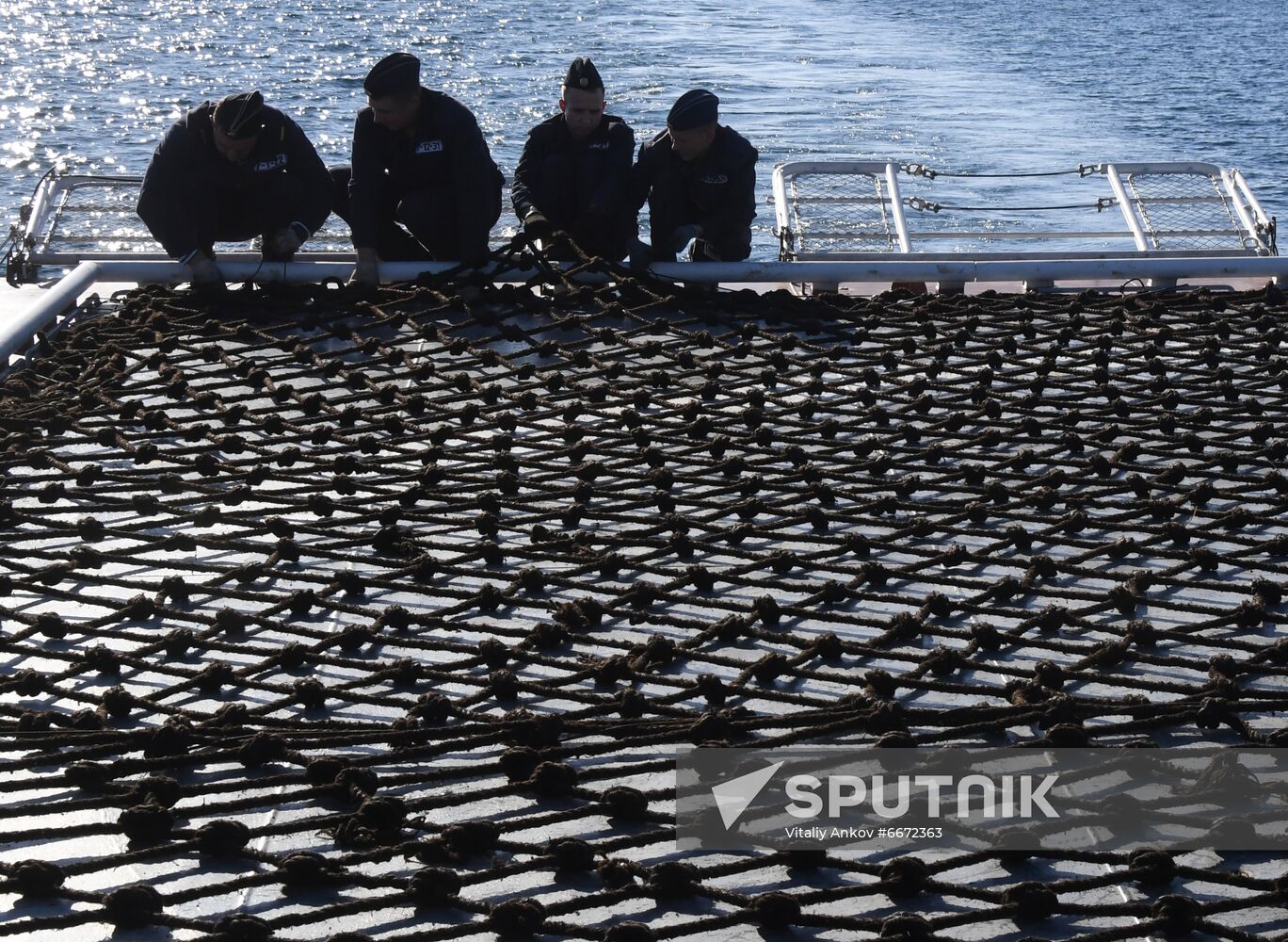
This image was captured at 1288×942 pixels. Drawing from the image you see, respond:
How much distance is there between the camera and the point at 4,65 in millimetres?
19375

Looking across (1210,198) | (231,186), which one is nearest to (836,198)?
(1210,198)

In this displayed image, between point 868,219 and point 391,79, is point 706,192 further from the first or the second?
point 391,79

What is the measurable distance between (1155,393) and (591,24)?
61.1ft

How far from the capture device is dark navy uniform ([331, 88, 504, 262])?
17.6 feet

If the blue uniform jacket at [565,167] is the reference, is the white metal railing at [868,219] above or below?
below

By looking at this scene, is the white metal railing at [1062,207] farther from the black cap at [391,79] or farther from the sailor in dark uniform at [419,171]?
the black cap at [391,79]

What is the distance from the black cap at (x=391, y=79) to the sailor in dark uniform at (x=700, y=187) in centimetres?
101

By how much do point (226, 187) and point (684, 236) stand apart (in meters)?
1.83

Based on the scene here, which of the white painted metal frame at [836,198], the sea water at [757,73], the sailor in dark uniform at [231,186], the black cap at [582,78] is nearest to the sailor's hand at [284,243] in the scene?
the sailor in dark uniform at [231,186]

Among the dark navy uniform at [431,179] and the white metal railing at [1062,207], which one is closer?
the dark navy uniform at [431,179]

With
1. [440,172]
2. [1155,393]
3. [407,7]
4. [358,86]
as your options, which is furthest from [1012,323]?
[407,7]

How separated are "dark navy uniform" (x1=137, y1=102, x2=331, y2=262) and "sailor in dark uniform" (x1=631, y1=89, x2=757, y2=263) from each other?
135 centimetres

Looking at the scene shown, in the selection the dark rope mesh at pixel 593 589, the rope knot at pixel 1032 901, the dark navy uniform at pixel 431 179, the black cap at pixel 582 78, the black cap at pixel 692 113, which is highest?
the black cap at pixel 582 78

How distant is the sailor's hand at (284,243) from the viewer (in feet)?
17.0
